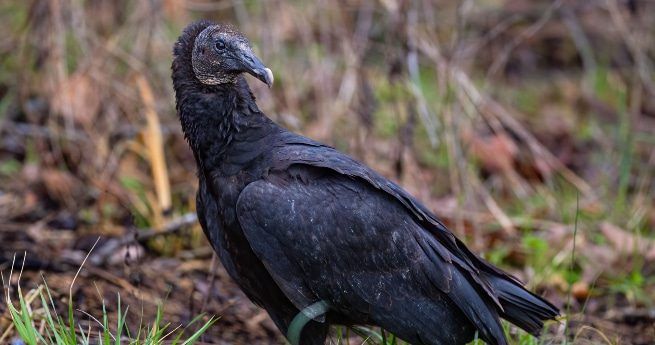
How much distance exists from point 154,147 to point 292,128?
0.83 meters

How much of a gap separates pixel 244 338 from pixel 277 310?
34.3 inches

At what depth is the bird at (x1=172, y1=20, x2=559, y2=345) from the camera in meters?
3.42

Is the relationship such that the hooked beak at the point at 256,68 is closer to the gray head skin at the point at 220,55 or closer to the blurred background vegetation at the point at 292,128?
the gray head skin at the point at 220,55

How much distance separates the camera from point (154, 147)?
5.57 m

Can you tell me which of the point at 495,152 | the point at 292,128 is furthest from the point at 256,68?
the point at 495,152

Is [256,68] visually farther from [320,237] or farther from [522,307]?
[522,307]

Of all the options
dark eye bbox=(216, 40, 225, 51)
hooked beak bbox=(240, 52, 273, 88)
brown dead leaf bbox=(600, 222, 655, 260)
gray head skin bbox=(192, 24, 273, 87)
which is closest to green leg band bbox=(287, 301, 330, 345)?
hooked beak bbox=(240, 52, 273, 88)

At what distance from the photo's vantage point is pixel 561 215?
19.3 ft

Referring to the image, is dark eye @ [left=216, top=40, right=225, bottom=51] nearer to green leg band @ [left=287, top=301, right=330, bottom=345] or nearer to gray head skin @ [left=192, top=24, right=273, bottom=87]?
gray head skin @ [left=192, top=24, right=273, bottom=87]

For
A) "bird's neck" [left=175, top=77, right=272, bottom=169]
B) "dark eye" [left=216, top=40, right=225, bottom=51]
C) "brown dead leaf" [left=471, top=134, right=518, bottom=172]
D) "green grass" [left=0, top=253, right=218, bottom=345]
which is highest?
"dark eye" [left=216, top=40, right=225, bottom=51]

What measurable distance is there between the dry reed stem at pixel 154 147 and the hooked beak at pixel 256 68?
1.98 metres

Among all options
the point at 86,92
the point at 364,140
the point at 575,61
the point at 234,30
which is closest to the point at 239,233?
the point at 234,30

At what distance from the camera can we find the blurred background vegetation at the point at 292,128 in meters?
4.94

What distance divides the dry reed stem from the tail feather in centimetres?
240
